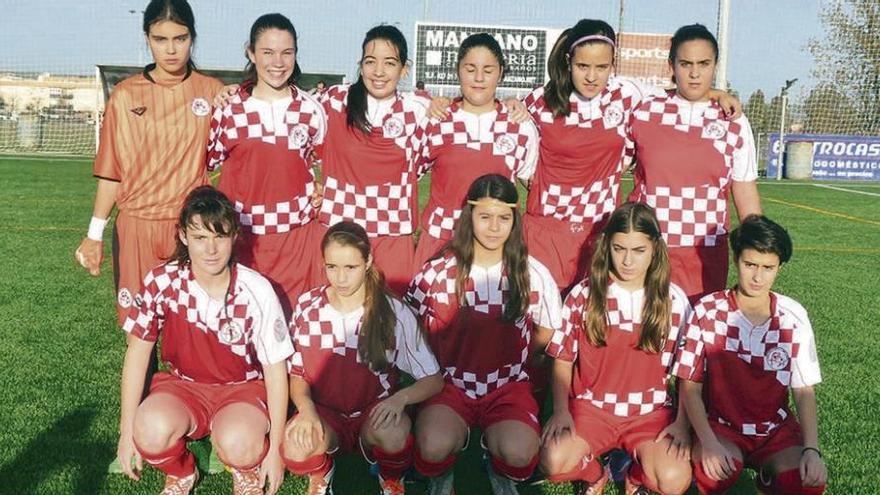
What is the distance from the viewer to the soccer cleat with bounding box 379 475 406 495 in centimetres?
286

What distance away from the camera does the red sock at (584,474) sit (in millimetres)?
2857

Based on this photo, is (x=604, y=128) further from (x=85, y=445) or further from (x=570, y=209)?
(x=85, y=445)

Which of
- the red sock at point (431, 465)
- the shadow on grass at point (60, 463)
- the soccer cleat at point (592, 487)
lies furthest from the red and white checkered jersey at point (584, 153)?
the shadow on grass at point (60, 463)

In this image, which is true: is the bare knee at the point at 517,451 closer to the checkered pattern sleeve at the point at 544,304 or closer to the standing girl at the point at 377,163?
the checkered pattern sleeve at the point at 544,304

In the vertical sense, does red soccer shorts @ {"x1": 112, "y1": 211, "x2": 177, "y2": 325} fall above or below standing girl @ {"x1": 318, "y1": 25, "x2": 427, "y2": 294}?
below

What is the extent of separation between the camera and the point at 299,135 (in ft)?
10.9

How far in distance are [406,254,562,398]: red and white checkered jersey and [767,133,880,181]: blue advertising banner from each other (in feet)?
65.2

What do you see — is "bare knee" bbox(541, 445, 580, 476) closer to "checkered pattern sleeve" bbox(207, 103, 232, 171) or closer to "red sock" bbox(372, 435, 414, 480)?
"red sock" bbox(372, 435, 414, 480)

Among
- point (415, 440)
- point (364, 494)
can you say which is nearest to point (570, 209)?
point (415, 440)

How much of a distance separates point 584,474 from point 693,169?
1.30 meters

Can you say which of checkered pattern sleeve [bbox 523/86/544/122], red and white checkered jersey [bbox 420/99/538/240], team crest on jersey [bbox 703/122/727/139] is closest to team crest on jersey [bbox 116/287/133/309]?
red and white checkered jersey [bbox 420/99/538/240]

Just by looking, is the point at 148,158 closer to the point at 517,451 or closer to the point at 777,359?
the point at 517,451

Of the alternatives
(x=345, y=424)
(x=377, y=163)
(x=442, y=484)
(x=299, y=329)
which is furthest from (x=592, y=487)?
(x=377, y=163)

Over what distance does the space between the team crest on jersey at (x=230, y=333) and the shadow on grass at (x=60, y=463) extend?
71 centimetres
